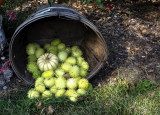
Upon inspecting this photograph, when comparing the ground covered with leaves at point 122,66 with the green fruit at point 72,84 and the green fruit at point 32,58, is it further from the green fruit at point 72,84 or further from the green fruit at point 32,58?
the green fruit at point 32,58

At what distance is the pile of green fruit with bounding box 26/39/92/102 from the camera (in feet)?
8.96

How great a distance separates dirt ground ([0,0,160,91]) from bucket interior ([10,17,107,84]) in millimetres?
271

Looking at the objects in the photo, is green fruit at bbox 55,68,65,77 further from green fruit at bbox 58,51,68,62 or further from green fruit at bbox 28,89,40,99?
green fruit at bbox 28,89,40,99

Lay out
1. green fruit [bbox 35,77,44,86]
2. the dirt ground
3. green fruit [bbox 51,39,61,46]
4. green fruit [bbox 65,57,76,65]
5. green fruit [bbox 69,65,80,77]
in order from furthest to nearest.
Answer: green fruit [bbox 51,39,61,46] → the dirt ground → green fruit [bbox 65,57,76,65] → green fruit [bbox 69,65,80,77] → green fruit [bbox 35,77,44,86]

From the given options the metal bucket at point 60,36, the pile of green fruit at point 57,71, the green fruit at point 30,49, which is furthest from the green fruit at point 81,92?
the green fruit at point 30,49

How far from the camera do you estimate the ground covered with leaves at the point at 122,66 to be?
2645 millimetres

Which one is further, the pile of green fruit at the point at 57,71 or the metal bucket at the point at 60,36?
the metal bucket at the point at 60,36

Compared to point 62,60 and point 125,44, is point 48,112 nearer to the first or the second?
point 62,60

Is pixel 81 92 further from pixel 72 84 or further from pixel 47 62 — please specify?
pixel 47 62

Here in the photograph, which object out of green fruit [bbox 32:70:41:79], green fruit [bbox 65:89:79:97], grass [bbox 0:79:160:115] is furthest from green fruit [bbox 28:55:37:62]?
green fruit [bbox 65:89:79:97]

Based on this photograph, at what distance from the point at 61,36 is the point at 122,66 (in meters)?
1.18

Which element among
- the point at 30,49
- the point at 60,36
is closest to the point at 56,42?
the point at 60,36

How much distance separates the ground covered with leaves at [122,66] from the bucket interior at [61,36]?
272mm

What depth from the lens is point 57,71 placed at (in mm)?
2992
